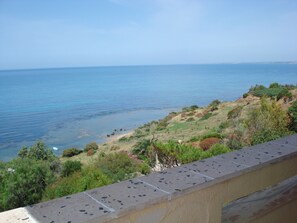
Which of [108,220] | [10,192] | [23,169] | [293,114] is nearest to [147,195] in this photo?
[108,220]

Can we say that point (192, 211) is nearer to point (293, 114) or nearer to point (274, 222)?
point (274, 222)

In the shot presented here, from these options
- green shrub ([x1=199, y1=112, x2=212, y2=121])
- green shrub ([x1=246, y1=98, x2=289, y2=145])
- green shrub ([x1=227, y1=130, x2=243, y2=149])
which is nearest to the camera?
green shrub ([x1=227, y1=130, x2=243, y2=149])

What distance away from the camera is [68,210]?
0.87 metres

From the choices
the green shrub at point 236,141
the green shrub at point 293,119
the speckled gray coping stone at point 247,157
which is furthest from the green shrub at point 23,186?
the green shrub at point 293,119

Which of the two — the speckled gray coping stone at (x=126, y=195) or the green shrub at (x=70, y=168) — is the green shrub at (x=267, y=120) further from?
the speckled gray coping stone at (x=126, y=195)

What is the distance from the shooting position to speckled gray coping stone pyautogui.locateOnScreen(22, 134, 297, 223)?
0.85m

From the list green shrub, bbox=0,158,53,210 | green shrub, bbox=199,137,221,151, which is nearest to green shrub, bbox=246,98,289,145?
green shrub, bbox=199,137,221,151

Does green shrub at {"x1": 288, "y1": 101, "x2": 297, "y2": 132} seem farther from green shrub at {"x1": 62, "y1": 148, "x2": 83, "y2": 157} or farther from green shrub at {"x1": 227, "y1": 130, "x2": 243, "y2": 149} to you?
green shrub at {"x1": 62, "y1": 148, "x2": 83, "y2": 157}

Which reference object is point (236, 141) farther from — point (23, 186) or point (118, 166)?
point (23, 186)

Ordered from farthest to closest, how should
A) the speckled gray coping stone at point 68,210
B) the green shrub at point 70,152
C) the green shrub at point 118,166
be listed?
1. the green shrub at point 70,152
2. the green shrub at point 118,166
3. the speckled gray coping stone at point 68,210

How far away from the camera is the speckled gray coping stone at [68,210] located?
820mm

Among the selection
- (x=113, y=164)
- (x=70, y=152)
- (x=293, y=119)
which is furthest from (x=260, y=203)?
(x=70, y=152)

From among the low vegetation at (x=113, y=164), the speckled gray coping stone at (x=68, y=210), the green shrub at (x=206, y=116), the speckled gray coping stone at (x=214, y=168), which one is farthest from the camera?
the green shrub at (x=206, y=116)

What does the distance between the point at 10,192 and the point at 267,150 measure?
1390 cm
